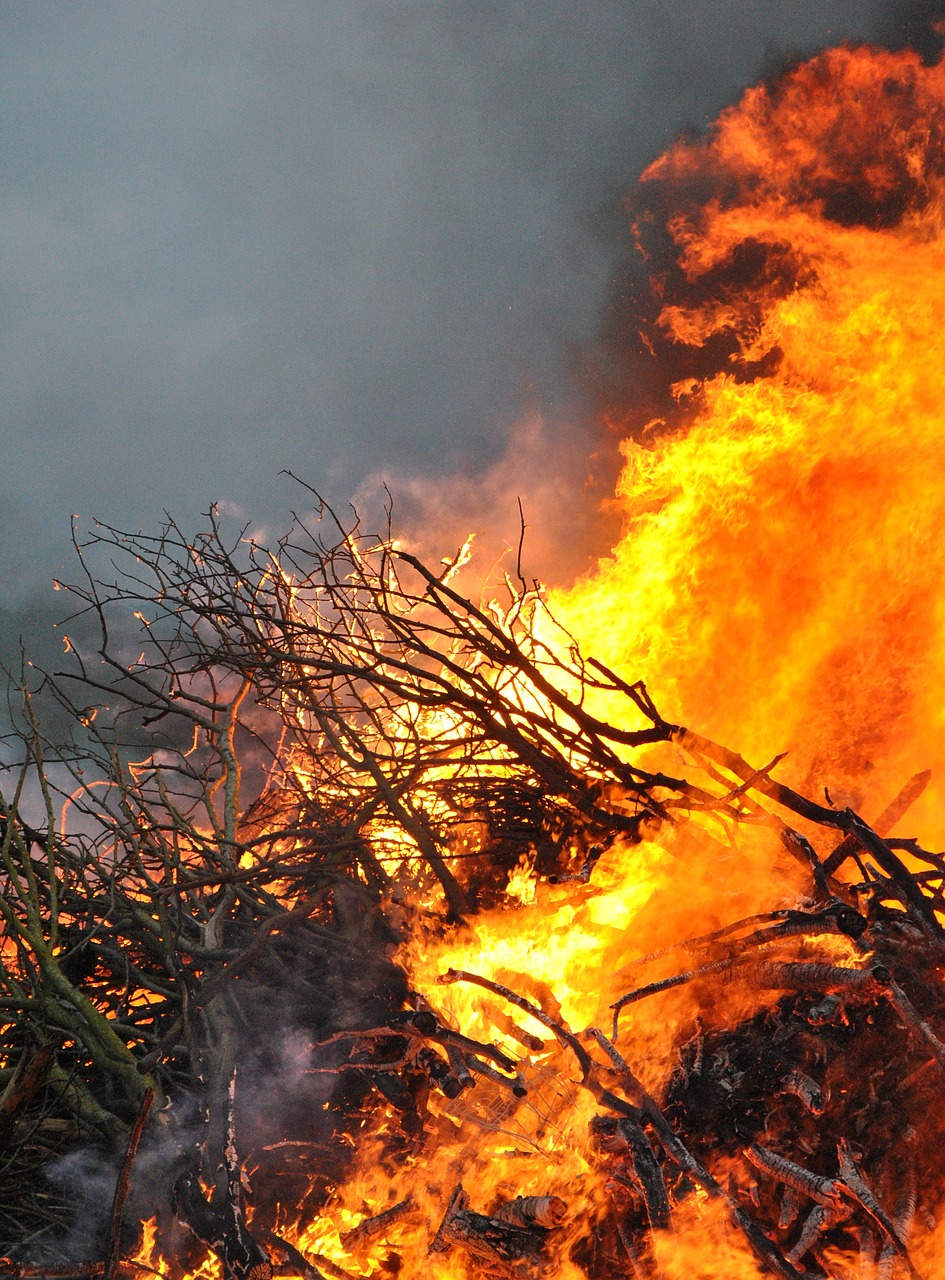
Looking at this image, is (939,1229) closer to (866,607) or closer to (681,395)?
(866,607)

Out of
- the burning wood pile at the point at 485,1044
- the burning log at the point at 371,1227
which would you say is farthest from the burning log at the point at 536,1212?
the burning log at the point at 371,1227

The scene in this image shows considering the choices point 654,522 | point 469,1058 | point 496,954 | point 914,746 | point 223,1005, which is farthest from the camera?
point 654,522

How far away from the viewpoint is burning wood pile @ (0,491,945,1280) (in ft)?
9.68

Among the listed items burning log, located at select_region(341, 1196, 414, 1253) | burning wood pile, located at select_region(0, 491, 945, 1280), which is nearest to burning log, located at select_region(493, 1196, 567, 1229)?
burning wood pile, located at select_region(0, 491, 945, 1280)

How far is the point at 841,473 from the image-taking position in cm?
620

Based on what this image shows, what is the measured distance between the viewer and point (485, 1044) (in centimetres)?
373

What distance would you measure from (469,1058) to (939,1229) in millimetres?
2033

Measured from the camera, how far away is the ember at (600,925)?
3037mm

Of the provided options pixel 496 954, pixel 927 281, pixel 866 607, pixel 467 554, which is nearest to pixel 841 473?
pixel 866 607

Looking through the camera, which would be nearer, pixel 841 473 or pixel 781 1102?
pixel 781 1102

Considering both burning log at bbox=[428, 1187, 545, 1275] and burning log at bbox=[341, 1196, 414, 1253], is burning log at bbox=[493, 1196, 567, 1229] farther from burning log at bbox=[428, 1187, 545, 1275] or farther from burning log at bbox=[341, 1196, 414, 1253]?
burning log at bbox=[341, 1196, 414, 1253]

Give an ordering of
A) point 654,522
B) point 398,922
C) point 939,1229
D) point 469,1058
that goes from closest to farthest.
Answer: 1. point 939,1229
2. point 469,1058
3. point 398,922
4. point 654,522

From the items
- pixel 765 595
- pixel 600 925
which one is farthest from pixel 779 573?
pixel 600 925

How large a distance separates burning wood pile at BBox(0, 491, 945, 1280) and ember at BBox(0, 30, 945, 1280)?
0.02 metres
